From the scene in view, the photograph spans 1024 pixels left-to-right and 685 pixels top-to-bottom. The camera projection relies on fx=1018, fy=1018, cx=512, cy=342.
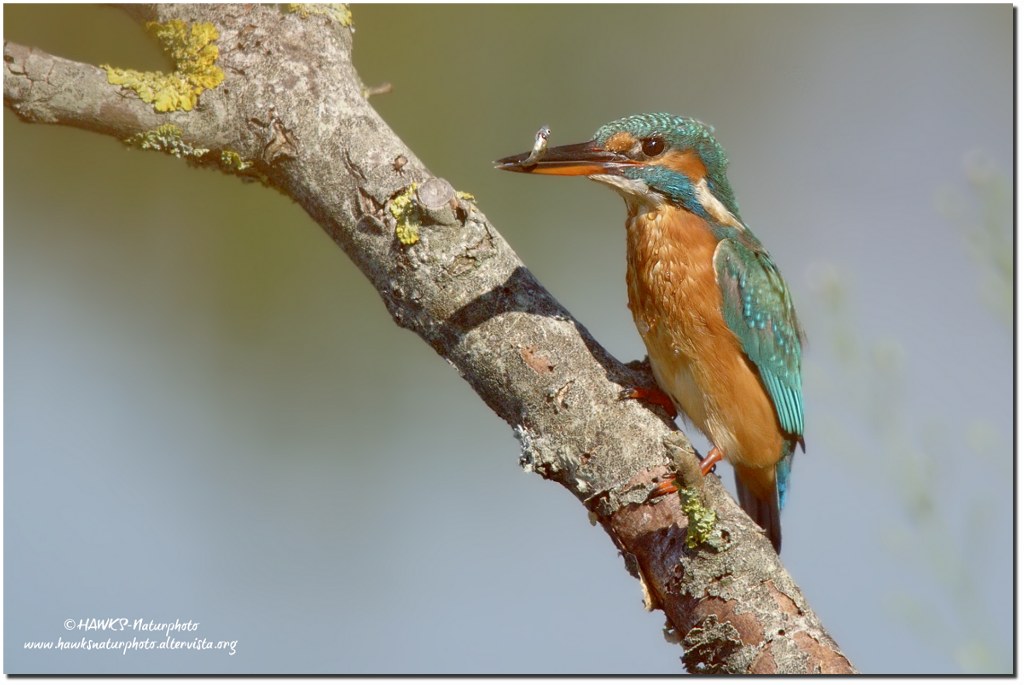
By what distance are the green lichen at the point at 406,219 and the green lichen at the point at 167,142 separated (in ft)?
1.76

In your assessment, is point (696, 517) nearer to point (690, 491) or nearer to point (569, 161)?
point (690, 491)

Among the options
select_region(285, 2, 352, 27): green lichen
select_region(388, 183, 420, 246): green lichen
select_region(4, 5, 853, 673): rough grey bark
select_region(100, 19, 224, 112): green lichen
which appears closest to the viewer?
select_region(4, 5, 853, 673): rough grey bark

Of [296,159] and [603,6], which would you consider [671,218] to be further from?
[603,6]

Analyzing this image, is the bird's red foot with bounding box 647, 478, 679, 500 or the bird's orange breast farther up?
the bird's orange breast

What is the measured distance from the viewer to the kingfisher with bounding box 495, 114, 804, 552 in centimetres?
294

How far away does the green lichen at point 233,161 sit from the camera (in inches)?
97.3

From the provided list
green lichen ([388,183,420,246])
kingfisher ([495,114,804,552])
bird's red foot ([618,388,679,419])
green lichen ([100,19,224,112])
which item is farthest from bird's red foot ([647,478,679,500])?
green lichen ([100,19,224,112])

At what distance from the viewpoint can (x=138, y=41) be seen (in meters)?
4.12

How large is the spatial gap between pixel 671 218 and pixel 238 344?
9.00 feet

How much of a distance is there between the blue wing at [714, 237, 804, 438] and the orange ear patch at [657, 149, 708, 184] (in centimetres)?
23

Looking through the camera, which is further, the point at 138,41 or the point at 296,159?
the point at 138,41

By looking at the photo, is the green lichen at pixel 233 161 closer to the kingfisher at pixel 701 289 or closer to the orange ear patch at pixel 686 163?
the kingfisher at pixel 701 289

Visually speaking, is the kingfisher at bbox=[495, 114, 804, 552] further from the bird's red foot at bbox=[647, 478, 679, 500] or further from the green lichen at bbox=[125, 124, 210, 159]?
the green lichen at bbox=[125, 124, 210, 159]

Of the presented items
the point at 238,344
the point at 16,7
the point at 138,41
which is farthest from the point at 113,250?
the point at 16,7
